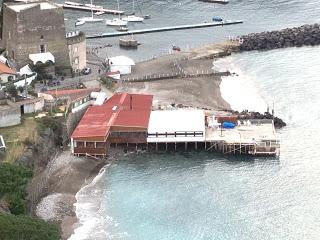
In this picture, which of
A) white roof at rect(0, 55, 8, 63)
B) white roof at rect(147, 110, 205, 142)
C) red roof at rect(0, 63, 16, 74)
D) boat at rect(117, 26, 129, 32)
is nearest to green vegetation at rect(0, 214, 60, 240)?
white roof at rect(147, 110, 205, 142)

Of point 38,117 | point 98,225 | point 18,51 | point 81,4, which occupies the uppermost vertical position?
point 81,4


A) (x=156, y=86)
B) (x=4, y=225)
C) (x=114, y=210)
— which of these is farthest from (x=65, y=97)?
(x=4, y=225)

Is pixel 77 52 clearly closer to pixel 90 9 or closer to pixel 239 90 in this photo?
pixel 239 90

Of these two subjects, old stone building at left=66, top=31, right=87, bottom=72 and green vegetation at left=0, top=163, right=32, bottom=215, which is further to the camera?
→ old stone building at left=66, top=31, right=87, bottom=72

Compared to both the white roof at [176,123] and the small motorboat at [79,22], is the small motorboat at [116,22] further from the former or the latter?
the white roof at [176,123]

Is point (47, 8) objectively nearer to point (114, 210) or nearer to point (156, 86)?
point (156, 86)

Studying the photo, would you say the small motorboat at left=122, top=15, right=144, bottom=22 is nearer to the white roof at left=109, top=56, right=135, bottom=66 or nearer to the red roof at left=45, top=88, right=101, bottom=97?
the white roof at left=109, top=56, right=135, bottom=66

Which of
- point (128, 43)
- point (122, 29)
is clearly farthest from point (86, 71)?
point (122, 29)
